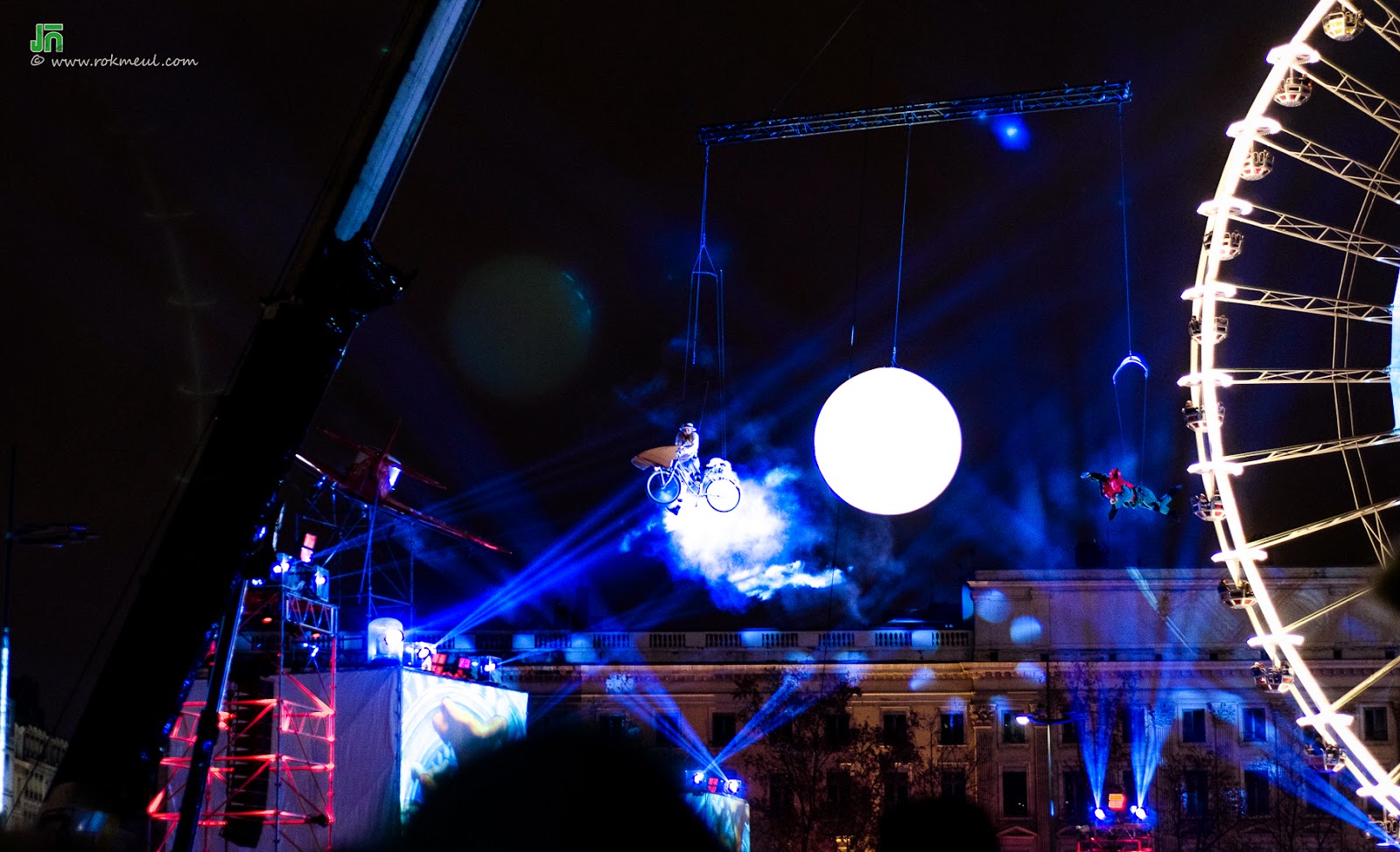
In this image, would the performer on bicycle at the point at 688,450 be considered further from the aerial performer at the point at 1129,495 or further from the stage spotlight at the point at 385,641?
the stage spotlight at the point at 385,641

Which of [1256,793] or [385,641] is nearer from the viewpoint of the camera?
[385,641]

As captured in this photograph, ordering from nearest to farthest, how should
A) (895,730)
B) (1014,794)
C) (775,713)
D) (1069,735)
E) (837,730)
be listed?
(837,730)
(775,713)
(895,730)
(1014,794)
(1069,735)

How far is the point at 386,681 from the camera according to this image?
31.6 metres

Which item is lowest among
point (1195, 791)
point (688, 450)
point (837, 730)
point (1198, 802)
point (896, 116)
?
point (1198, 802)

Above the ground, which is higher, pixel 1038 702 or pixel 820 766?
pixel 1038 702

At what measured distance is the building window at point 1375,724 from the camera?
5950cm

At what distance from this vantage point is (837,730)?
5753 centimetres

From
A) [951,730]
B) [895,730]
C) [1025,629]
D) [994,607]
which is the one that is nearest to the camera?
[895,730]

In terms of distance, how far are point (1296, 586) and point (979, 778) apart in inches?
594

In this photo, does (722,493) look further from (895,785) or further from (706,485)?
(895,785)

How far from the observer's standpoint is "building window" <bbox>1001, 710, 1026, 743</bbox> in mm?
60781

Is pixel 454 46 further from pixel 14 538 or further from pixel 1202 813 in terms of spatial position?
pixel 1202 813

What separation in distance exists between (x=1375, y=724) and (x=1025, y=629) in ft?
44.8

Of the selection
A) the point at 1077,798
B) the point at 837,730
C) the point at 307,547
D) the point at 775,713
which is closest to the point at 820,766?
the point at 837,730
